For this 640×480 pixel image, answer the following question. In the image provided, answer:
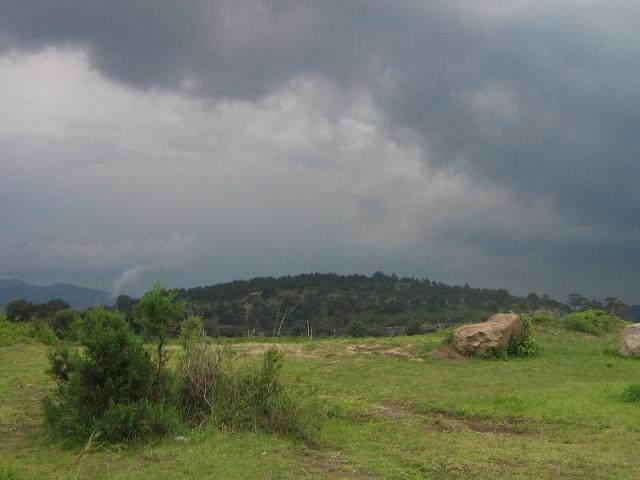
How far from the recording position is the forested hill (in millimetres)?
48312

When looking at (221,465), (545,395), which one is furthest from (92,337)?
(545,395)

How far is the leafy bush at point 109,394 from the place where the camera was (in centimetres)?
877

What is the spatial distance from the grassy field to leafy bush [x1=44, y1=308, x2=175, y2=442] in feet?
1.03

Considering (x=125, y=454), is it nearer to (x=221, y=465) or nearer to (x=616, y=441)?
(x=221, y=465)

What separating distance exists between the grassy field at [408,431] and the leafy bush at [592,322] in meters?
5.99

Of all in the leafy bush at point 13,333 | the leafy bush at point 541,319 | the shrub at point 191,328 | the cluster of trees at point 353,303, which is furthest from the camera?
the cluster of trees at point 353,303

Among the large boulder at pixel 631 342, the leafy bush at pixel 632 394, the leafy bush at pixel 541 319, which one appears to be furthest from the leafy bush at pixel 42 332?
the large boulder at pixel 631 342

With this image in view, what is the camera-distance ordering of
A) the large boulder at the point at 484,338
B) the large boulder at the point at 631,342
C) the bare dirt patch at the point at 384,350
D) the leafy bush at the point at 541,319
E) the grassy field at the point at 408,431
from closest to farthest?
the grassy field at the point at 408,431, the bare dirt patch at the point at 384,350, the large boulder at the point at 484,338, the large boulder at the point at 631,342, the leafy bush at the point at 541,319

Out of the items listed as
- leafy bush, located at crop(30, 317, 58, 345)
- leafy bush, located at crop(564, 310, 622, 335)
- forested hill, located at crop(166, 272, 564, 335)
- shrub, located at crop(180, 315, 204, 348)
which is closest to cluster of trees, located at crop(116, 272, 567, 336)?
forested hill, located at crop(166, 272, 564, 335)

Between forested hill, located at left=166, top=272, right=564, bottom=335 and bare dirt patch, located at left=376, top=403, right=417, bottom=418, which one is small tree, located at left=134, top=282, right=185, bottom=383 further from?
forested hill, located at left=166, top=272, right=564, bottom=335

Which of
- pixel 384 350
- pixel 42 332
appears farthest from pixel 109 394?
pixel 42 332

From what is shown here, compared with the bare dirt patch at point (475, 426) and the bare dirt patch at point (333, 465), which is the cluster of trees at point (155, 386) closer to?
the bare dirt patch at point (333, 465)

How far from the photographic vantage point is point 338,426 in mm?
10523

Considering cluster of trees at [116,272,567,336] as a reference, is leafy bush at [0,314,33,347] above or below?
below
